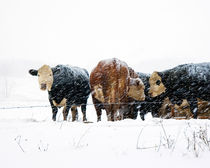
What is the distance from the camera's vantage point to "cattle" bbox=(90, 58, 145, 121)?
659 centimetres

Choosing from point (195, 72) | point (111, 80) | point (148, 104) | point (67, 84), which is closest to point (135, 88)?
point (111, 80)

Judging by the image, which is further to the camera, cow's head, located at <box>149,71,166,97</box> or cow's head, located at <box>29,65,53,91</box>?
cow's head, located at <box>149,71,166,97</box>

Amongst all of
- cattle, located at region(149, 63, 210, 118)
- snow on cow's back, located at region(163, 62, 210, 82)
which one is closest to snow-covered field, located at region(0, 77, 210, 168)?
cattle, located at region(149, 63, 210, 118)

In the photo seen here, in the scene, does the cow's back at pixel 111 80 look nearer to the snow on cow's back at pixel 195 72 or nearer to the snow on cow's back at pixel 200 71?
the snow on cow's back at pixel 195 72

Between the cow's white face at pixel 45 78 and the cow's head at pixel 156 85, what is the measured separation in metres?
3.93

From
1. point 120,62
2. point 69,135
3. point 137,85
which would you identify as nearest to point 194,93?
point 137,85

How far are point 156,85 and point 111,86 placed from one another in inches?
132

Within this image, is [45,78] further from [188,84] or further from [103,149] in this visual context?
[103,149]

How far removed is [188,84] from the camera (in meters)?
8.12

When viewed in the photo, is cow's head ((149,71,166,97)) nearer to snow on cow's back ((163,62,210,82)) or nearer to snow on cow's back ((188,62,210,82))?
snow on cow's back ((163,62,210,82))

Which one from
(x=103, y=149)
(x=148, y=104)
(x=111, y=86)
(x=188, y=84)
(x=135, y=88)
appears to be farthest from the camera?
(x=148, y=104)

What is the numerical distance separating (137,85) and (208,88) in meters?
2.33

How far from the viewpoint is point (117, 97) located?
6.60 meters

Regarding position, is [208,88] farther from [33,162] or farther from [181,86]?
[33,162]
